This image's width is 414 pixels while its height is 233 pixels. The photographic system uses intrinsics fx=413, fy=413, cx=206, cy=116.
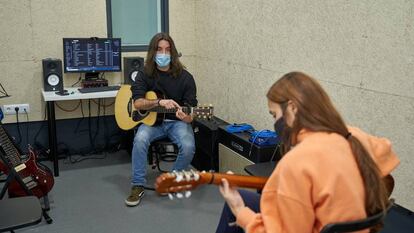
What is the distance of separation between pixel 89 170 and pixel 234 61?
1.63m

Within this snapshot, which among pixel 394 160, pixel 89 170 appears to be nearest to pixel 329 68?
pixel 394 160

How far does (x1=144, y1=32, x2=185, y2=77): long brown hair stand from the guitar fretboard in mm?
1098

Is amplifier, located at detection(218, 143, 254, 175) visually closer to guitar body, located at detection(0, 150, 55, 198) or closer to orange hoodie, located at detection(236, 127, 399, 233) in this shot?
guitar body, located at detection(0, 150, 55, 198)

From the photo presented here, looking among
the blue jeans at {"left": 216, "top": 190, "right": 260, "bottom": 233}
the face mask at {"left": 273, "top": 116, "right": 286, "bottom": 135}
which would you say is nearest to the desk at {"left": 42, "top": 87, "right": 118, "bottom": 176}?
the blue jeans at {"left": 216, "top": 190, "right": 260, "bottom": 233}

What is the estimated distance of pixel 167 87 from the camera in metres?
3.23

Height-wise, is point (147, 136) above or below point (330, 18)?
below

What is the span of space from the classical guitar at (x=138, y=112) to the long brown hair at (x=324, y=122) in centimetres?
170

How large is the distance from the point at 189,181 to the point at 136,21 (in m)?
3.17

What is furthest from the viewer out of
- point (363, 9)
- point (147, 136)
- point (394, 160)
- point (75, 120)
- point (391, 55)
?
point (75, 120)

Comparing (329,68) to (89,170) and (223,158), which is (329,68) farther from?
(89,170)

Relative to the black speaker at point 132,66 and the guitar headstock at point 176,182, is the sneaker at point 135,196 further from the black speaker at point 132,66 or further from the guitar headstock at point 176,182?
the guitar headstock at point 176,182

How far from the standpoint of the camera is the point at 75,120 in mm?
4152

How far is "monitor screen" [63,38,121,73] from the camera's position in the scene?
3.78 meters

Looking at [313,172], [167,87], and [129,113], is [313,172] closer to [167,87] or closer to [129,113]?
[167,87]
